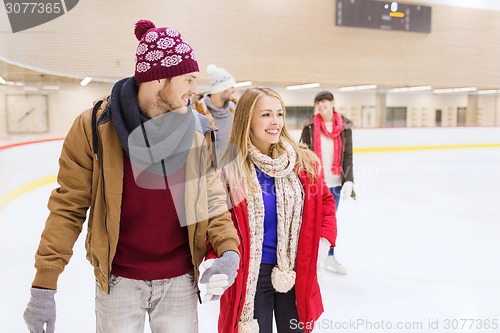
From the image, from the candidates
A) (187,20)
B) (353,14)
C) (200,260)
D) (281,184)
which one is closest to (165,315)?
(200,260)

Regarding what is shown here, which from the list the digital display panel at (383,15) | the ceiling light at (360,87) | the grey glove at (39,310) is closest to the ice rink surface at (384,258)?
the grey glove at (39,310)

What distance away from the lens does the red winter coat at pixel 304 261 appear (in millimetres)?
1607

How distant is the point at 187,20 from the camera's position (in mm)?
12344

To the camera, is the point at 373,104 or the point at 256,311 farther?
the point at 373,104

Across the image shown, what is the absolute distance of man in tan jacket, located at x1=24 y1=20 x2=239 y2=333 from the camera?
1.20 meters

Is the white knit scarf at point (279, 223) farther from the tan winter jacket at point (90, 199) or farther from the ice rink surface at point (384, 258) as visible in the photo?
the ice rink surface at point (384, 258)

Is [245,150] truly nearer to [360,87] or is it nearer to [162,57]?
[162,57]

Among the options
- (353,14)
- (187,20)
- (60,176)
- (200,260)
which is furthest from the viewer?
(353,14)

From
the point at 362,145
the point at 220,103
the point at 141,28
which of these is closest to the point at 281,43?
the point at 362,145

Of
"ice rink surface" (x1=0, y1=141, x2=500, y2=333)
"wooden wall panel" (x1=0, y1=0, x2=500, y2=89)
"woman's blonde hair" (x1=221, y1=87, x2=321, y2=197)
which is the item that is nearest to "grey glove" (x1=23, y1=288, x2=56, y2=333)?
"woman's blonde hair" (x1=221, y1=87, x2=321, y2=197)

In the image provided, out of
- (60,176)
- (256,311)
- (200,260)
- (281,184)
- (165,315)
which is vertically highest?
(60,176)

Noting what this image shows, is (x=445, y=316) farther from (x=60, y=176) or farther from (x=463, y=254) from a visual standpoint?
(x=60, y=176)

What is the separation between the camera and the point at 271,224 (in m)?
1.67

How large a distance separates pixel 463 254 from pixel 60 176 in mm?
3555
